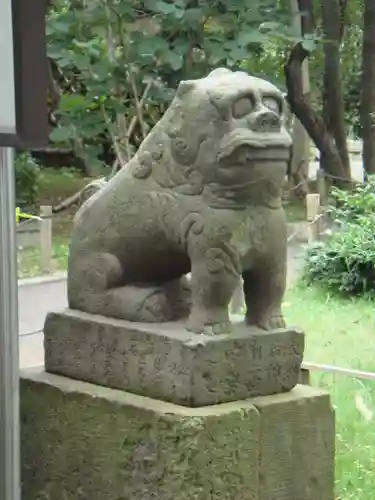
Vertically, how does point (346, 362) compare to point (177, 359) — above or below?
below

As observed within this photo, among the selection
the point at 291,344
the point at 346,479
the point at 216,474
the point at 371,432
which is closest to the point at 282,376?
the point at 291,344

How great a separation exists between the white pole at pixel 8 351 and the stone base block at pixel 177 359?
1.72ft

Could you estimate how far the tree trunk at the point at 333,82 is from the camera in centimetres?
1405

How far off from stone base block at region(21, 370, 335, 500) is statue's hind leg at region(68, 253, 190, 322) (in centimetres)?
27

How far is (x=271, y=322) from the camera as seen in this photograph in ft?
10.8

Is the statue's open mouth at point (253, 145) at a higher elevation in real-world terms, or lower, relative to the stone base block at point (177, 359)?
higher

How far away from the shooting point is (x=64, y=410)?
3416 mm

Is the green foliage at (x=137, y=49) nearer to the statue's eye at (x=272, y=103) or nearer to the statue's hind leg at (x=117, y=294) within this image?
the statue's eye at (x=272, y=103)

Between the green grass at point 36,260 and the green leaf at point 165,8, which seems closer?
the green leaf at point 165,8

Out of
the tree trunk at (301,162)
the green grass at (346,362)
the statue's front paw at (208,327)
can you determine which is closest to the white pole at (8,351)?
the statue's front paw at (208,327)

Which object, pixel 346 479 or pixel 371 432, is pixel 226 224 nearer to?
pixel 346 479

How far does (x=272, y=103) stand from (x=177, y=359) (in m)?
0.86

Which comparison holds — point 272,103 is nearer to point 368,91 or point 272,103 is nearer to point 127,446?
point 127,446

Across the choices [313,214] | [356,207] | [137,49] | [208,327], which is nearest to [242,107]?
[208,327]
